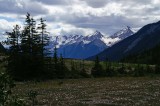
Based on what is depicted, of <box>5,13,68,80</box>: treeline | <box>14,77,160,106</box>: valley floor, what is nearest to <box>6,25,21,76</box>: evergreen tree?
<box>5,13,68,80</box>: treeline

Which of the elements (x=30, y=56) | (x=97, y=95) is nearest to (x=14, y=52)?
(x=30, y=56)

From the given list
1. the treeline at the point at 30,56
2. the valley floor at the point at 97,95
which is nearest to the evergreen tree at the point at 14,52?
the treeline at the point at 30,56

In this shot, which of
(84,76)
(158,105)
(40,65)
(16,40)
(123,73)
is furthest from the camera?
(123,73)

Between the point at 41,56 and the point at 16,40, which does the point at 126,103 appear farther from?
the point at 16,40

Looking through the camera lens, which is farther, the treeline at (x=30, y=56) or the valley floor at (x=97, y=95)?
the treeline at (x=30, y=56)

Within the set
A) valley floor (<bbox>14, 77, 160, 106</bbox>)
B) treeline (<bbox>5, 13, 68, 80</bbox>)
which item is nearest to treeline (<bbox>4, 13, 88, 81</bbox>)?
treeline (<bbox>5, 13, 68, 80</bbox>)

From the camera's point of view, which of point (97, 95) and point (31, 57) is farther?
point (31, 57)

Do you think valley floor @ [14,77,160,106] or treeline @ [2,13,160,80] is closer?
valley floor @ [14,77,160,106]

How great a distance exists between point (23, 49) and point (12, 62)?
5.18 m

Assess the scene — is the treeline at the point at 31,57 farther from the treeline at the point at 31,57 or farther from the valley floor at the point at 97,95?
the valley floor at the point at 97,95

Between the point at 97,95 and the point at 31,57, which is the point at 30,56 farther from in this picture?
the point at 97,95

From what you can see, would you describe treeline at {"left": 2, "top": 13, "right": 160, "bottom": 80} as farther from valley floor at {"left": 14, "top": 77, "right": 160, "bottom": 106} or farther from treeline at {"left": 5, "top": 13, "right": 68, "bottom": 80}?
valley floor at {"left": 14, "top": 77, "right": 160, "bottom": 106}

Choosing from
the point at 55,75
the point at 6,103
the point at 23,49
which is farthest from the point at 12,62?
the point at 6,103

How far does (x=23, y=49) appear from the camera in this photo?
101062 mm
